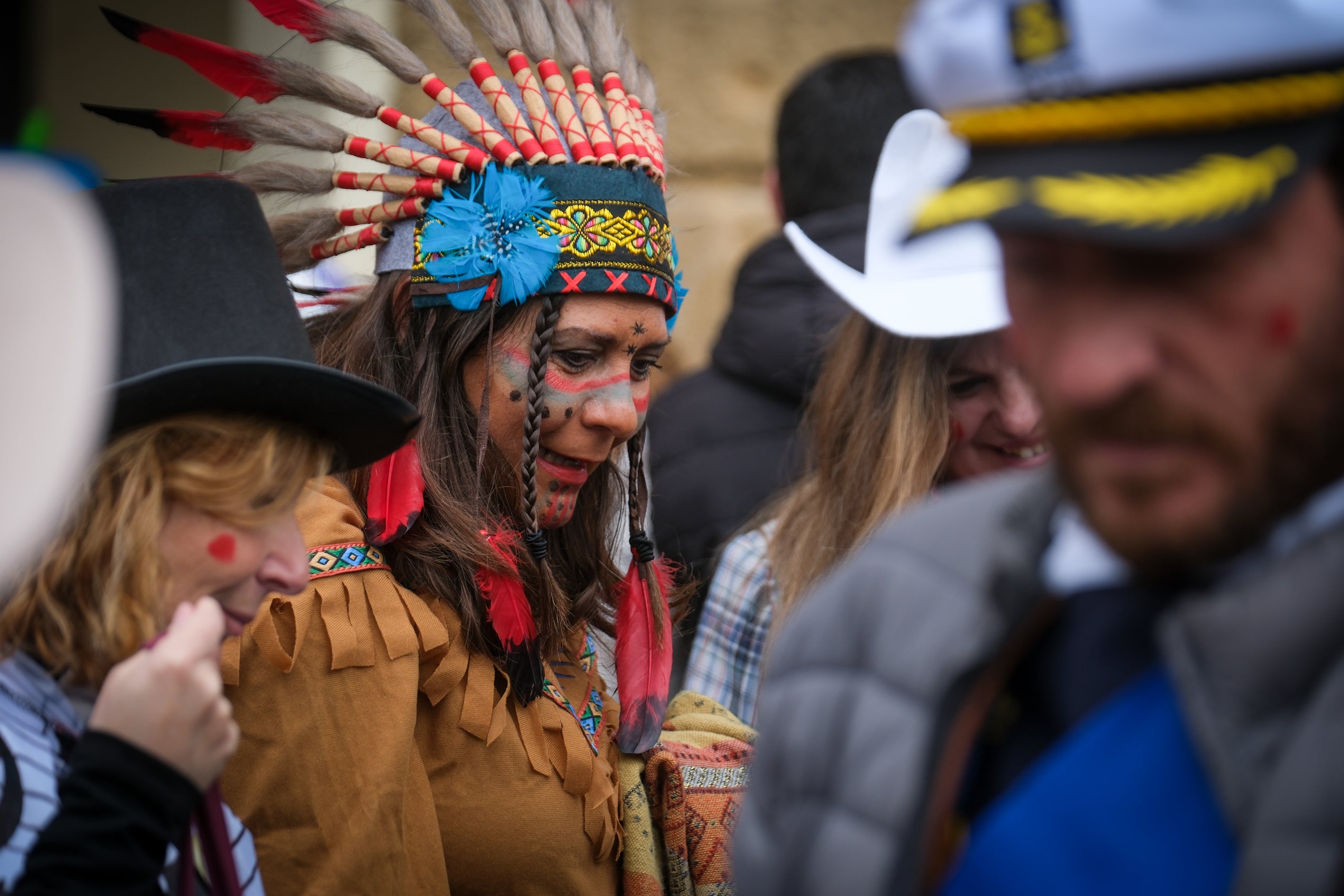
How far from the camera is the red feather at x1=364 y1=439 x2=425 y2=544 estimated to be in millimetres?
2143

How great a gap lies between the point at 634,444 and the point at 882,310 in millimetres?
589

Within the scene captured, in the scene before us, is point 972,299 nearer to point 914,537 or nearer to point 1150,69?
point 914,537

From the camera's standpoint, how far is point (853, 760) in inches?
46.8

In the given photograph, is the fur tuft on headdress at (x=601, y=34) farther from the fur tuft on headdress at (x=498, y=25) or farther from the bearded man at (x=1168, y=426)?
the bearded man at (x=1168, y=426)

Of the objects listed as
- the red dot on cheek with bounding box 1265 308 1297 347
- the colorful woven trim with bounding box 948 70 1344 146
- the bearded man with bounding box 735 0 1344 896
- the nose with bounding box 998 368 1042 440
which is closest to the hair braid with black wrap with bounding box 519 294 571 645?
the nose with bounding box 998 368 1042 440

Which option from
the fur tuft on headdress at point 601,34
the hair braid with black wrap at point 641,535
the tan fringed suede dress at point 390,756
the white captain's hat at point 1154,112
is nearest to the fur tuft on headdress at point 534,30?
the fur tuft on headdress at point 601,34

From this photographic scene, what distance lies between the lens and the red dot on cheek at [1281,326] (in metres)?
0.93

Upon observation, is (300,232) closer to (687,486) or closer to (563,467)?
(563,467)

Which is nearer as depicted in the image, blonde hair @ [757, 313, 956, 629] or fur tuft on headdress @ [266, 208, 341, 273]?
fur tuft on headdress @ [266, 208, 341, 273]

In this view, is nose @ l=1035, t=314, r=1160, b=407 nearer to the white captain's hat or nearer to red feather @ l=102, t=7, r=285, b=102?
the white captain's hat

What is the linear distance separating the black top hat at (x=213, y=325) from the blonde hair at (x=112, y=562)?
0.07 m

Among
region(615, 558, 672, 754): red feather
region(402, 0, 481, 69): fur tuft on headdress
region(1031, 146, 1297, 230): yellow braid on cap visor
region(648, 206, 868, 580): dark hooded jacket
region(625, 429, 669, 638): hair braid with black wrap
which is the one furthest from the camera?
region(648, 206, 868, 580): dark hooded jacket

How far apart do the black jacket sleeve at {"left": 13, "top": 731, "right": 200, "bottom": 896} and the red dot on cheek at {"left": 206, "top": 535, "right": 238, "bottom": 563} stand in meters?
0.29

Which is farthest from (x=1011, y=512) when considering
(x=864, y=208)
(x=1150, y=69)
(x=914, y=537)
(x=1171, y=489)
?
(x=864, y=208)
